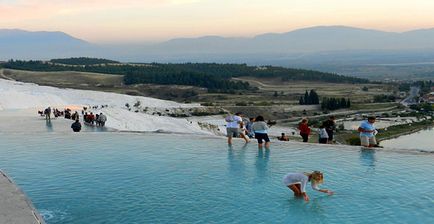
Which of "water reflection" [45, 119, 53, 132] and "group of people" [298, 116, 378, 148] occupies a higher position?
"group of people" [298, 116, 378, 148]

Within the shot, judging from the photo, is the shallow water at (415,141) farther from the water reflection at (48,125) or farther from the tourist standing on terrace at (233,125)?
the tourist standing on terrace at (233,125)

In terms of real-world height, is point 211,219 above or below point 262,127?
below

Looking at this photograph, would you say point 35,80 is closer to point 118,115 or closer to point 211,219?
point 118,115

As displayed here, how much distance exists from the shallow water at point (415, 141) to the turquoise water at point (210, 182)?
39.6 metres

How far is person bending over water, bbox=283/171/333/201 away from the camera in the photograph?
1233cm

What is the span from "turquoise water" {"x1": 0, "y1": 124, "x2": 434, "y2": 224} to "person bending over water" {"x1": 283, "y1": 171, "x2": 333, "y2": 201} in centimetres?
23

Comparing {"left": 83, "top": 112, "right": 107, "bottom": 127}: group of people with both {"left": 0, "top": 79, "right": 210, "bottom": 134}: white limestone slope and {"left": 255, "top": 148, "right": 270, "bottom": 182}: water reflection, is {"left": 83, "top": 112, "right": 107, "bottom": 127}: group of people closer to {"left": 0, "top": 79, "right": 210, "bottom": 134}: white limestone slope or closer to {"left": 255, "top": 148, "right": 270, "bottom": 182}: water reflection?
{"left": 0, "top": 79, "right": 210, "bottom": 134}: white limestone slope

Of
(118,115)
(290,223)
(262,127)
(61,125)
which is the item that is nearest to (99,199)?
(290,223)

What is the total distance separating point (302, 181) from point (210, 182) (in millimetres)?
3017

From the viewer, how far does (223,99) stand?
375 feet

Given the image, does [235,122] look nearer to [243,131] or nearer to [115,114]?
[243,131]

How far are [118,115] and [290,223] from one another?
36.9m

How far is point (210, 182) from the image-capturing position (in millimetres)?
14500

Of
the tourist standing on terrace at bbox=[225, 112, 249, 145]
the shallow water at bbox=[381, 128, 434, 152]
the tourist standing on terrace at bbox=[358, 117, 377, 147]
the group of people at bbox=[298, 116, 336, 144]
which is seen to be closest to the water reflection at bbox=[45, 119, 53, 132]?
the tourist standing on terrace at bbox=[225, 112, 249, 145]
